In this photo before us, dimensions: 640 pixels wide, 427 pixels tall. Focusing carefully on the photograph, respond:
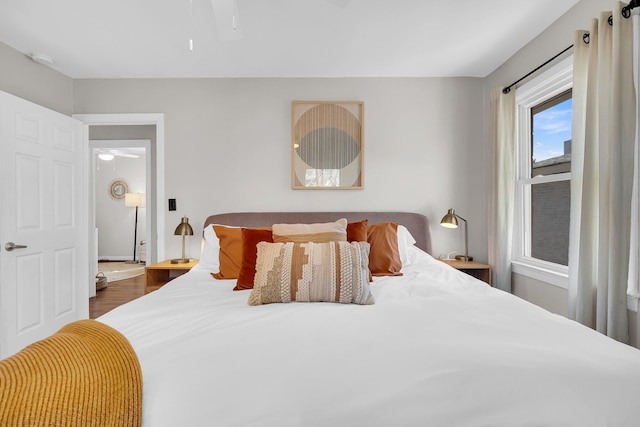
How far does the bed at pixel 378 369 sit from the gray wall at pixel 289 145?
1.91 meters

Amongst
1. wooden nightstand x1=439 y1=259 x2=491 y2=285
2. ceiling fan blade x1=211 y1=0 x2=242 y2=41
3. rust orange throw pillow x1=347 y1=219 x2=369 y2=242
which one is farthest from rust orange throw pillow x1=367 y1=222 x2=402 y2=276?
ceiling fan blade x1=211 y1=0 x2=242 y2=41

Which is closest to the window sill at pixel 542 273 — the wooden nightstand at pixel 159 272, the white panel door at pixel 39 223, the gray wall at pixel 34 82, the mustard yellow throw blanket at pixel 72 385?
the mustard yellow throw blanket at pixel 72 385

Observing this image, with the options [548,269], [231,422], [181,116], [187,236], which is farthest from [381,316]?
[181,116]

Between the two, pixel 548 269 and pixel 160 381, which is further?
pixel 548 269

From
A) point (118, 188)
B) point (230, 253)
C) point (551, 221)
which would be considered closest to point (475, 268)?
point (551, 221)

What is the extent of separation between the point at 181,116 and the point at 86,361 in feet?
9.50

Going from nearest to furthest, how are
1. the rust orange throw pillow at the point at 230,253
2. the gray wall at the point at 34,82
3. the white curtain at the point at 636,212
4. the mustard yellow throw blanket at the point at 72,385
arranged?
the mustard yellow throw blanket at the point at 72,385
the white curtain at the point at 636,212
the rust orange throw pillow at the point at 230,253
the gray wall at the point at 34,82

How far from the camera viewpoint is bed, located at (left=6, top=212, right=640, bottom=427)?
0.80 meters

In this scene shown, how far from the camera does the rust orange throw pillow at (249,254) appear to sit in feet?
6.51

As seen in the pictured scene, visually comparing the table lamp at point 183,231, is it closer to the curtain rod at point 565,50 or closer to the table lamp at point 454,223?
the table lamp at point 454,223

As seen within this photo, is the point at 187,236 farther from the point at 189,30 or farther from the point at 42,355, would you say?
the point at 42,355

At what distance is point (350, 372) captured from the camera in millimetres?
913

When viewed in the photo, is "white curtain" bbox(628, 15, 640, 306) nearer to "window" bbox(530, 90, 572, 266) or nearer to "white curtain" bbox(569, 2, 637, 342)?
"white curtain" bbox(569, 2, 637, 342)

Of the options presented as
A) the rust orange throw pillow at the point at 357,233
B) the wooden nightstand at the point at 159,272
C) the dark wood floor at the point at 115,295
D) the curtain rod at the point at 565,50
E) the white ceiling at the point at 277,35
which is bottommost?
the dark wood floor at the point at 115,295
